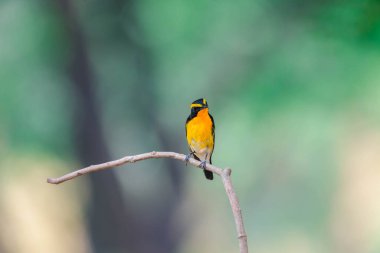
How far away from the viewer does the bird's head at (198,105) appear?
6.50ft

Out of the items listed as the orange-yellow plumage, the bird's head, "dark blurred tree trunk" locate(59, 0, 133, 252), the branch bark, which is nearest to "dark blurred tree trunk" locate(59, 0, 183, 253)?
"dark blurred tree trunk" locate(59, 0, 133, 252)

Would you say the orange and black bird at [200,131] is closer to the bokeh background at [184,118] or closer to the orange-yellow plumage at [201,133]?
the orange-yellow plumage at [201,133]

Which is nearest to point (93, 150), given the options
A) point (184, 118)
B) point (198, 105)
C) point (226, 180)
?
point (184, 118)

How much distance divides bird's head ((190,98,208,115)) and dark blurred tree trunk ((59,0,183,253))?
7.47 feet

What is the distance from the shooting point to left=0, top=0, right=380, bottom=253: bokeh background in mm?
4520

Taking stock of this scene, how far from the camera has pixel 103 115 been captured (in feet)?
14.8

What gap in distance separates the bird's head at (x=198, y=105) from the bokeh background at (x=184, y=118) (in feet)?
7.40

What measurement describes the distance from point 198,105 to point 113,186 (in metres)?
2.53

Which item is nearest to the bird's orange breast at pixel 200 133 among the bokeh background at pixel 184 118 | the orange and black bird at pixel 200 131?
the orange and black bird at pixel 200 131

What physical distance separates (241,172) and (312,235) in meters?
0.65

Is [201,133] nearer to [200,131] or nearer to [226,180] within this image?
[200,131]

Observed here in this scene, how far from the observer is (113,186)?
4480 mm

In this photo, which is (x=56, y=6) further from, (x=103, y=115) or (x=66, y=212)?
(x=66, y=212)

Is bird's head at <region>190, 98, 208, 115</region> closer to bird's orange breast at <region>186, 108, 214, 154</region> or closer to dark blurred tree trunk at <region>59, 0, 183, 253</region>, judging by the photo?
bird's orange breast at <region>186, 108, 214, 154</region>
